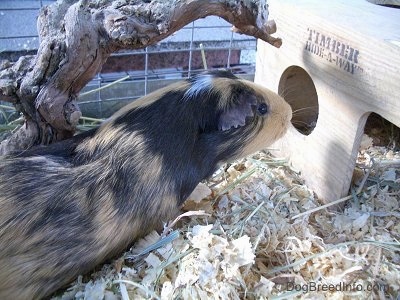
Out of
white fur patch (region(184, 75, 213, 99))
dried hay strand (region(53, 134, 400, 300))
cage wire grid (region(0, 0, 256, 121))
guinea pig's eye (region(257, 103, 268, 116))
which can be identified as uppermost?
white fur patch (region(184, 75, 213, 99))

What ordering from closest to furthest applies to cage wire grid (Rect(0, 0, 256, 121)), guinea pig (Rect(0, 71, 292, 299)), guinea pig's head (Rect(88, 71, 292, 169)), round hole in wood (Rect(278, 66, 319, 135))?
guinea pig (Rect(0, 71, 292, 299)) < guinea pig's head (Rect(88, 71, 292, 169)) < round hole in wood (Rect(278, 66, 319, 135)) < cage wire grid (Rect(0, 0, 256, 121))

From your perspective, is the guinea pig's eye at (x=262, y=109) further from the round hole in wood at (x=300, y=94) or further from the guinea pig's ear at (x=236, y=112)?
the round hole in wood at (x=300, y=94)

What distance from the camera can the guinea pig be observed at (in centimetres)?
107

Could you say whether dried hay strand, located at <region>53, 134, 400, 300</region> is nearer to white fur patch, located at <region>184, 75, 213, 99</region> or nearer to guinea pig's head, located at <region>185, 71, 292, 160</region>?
guinea pig's head, located at <region>185, 71, 292, 160</region>

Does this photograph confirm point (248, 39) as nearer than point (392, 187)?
No

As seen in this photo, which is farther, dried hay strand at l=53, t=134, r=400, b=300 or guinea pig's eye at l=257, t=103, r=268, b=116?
guinea pig's eye at l=257, t=103, r=268, b=116

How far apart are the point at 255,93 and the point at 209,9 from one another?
0.28 m

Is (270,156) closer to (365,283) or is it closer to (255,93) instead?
(255,93)

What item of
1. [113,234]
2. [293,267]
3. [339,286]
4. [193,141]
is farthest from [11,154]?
[339,286]

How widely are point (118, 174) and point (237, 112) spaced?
373mm

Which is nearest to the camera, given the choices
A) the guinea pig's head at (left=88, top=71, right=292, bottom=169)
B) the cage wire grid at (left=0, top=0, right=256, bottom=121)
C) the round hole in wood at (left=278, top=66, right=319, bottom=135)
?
the guinea pig's head at (left=88, top=71, right=292, bottom=169)

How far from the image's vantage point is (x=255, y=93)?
1.34 m

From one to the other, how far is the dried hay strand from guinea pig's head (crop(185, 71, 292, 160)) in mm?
192

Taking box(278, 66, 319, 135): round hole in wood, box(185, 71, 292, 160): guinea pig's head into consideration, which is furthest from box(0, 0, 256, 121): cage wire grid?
box(185, 71, 292, 160): guinea pig's head
